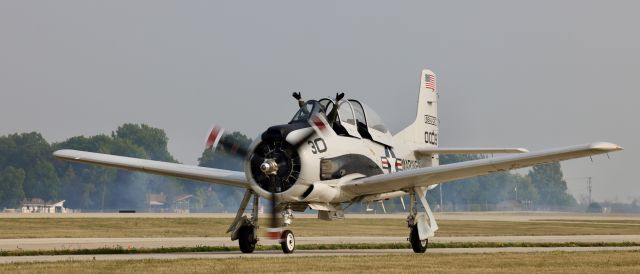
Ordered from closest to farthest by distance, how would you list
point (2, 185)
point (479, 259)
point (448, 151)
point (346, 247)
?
point (479, 259), point (346, 247), point (448, 151), point (2, 185)

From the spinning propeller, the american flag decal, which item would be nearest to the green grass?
Answer: the spinning propeller

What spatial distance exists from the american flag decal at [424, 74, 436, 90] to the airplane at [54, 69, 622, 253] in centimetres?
525

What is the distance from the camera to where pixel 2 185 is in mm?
142375

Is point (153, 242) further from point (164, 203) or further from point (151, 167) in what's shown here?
point (164, 203)

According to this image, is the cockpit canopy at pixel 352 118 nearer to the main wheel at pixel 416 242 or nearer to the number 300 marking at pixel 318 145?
the number 300 marking at pixel 318 145

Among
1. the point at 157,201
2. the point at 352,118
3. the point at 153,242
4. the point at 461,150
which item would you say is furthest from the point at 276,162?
the point at 157,201

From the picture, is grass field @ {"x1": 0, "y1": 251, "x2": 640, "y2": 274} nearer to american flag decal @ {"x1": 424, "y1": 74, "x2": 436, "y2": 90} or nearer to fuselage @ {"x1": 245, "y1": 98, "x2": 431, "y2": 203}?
fuselage @ {"x1": 245, "y1": 98, "x2": 431, "y2": 203}

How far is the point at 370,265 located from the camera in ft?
69.7

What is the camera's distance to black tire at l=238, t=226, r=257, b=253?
1075 inches

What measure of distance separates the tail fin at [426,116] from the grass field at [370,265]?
443 inches

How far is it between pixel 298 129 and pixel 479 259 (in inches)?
228

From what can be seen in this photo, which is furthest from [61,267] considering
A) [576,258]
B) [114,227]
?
[114,227]

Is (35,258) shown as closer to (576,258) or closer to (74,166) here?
(576,258)

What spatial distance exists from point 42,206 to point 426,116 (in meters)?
117
